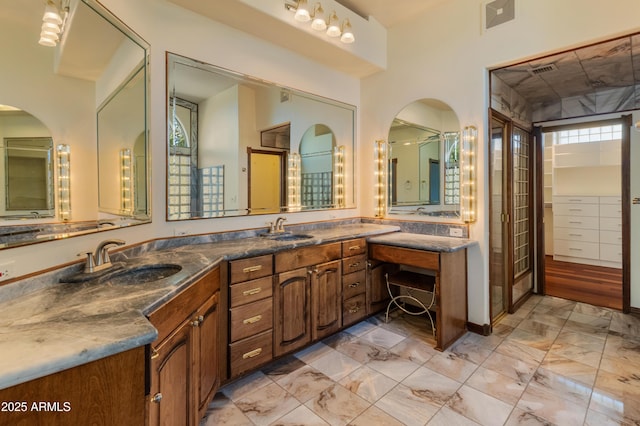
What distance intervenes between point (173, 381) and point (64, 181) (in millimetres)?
1105

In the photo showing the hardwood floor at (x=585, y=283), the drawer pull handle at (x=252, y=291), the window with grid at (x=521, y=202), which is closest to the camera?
the drawer pull handle at (x=252, y=291)

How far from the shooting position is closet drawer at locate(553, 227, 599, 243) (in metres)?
5.36

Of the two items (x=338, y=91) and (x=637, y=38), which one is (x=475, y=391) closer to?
(x=637, y=38)

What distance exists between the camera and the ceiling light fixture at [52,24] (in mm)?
1409

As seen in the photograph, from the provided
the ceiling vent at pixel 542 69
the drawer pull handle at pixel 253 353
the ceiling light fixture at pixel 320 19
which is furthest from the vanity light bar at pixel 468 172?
the drawer pull handle at pixel 253 353

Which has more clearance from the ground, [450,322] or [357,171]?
[357,171]

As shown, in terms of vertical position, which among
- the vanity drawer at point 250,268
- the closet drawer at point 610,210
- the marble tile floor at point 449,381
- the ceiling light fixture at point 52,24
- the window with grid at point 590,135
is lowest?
the marble tile floor at point 449,381

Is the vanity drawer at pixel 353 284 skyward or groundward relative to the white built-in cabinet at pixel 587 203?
groundward

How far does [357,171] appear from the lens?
12.6 ft

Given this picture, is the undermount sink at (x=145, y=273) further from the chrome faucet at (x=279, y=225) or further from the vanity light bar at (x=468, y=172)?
the vanity light bar at (x=468, y=172)

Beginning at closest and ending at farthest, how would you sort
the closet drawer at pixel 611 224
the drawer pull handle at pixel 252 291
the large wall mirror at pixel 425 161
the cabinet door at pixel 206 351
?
the cabinet door at pixel 206 351
the drawer pull handle at pixel 252 291
the large wall mirror at pixel 425 161
the closet drawer at pixel 611 224

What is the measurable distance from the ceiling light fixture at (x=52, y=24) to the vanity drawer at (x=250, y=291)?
1568mm

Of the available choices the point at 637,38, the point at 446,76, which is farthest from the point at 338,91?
the point at 637,38

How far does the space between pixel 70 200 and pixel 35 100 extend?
18.9 inches
